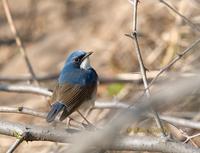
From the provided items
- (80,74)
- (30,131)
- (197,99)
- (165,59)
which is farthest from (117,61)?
(30,131)

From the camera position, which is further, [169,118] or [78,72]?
[78,72]

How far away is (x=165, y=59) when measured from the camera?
24.0ft

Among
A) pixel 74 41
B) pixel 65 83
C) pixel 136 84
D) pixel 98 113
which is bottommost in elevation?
pixel 65 83

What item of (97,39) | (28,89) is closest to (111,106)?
(28,89)

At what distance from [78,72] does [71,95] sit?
48 cm

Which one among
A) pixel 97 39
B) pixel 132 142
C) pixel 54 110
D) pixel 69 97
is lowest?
pixel 132 142

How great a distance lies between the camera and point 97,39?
30.5ft

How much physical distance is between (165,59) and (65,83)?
9.44ft

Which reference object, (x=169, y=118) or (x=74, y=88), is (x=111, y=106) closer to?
(x=74, y=88)

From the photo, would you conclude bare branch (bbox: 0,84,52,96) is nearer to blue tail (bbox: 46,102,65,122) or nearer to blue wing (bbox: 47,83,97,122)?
blue wing (bbox: 47,83,97,122)

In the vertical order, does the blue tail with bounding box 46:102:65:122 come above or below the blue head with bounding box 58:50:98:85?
below

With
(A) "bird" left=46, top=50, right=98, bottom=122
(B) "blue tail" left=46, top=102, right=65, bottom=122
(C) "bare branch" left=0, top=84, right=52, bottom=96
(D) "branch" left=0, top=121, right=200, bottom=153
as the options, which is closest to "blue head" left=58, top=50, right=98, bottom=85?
(A) "bird" left=46, top=50, right=98, bottom=122

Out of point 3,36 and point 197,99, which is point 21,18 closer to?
point 3,36

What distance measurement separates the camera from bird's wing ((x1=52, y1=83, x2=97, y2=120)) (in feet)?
14.1
